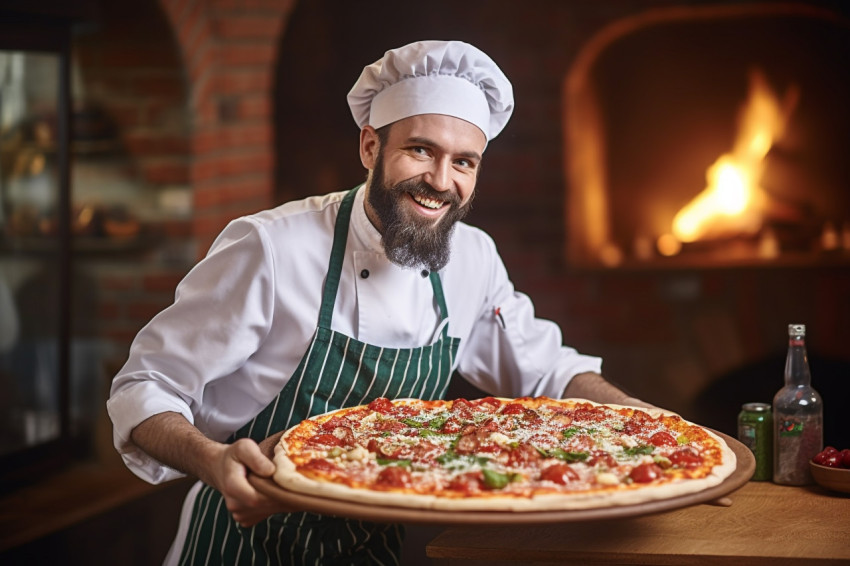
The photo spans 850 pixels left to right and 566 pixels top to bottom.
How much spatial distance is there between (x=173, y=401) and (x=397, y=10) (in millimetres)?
2459

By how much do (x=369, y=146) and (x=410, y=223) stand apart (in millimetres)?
258

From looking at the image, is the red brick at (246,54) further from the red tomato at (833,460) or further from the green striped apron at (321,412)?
the red tomato at (833,460)

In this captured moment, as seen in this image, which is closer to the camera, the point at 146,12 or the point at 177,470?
the point at 177,470

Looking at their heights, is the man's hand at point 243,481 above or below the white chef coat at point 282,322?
Answer: below

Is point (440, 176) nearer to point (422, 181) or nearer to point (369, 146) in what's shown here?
point (422, 181)

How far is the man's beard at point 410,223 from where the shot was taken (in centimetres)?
216

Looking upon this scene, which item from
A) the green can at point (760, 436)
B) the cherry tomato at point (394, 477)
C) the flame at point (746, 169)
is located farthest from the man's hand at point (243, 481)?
the flame at point (746, 169)

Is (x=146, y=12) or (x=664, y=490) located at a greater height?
(x=146, y=12)

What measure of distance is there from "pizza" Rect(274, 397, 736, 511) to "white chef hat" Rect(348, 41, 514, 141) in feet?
2.21

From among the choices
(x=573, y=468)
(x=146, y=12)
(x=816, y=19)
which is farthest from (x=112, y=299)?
(x=816, y=19)

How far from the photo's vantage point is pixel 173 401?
1.93 m

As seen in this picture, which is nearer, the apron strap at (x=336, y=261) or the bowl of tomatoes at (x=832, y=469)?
the bowl of tomatoes at (x=832, y=469)

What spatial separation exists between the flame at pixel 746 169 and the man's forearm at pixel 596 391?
73.0 inches

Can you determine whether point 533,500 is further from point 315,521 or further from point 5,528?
point 5,528
